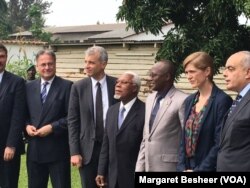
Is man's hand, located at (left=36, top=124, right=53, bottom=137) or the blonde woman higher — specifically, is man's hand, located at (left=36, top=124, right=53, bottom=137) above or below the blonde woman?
below

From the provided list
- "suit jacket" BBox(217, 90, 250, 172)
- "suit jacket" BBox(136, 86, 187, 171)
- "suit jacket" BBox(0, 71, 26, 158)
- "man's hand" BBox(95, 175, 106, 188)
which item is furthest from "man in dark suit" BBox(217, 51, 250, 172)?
"suit jacket" BBox(0, 71, 26, 158)

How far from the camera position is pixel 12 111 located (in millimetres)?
5301

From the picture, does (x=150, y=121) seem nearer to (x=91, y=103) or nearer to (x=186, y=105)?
(x=186, y=105)

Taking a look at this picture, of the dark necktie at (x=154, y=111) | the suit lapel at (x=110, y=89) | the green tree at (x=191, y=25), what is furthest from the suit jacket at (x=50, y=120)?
the green tree at (x=191, y=25)

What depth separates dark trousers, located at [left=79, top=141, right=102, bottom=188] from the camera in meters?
4.96

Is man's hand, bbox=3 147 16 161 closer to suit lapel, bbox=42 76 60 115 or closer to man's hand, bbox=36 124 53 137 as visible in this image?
man's hand, bbox=36 124 53 137

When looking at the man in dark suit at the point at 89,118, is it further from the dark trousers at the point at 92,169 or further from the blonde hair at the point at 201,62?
the blonde hair at the point at 201,62

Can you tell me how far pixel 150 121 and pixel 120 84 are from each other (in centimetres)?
51

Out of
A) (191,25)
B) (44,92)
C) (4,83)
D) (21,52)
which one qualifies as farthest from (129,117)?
(21,52)

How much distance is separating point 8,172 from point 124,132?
1.64 metres

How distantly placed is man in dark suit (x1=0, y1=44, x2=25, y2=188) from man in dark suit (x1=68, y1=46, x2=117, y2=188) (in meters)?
0.65

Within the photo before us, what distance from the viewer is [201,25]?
22.2ft

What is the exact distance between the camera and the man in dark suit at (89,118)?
4.95 meters

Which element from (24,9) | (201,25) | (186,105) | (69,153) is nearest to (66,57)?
(201,25)
